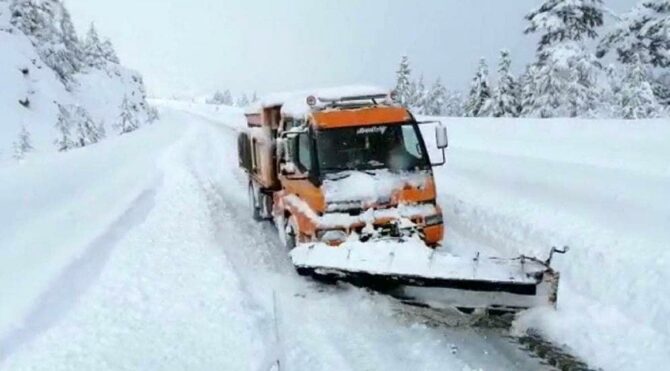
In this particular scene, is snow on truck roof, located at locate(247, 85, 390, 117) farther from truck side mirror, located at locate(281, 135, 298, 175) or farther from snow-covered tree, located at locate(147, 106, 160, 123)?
snow-covered tree, located at locate(147, 106, 160, 123)

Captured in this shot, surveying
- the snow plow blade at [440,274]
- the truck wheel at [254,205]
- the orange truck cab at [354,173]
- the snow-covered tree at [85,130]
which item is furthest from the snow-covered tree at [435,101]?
the snow plow blade at [440,274]

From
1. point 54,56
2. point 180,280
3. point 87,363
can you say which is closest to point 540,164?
point 180,280

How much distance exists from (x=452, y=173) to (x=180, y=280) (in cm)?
979

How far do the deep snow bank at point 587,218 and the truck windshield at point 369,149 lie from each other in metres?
1.88

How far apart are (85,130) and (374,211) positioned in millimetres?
27843

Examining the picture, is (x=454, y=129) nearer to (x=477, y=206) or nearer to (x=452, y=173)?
(x=452, y=173)

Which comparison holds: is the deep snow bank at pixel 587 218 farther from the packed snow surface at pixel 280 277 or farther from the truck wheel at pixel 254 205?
the truck wheel at pixel 254 205

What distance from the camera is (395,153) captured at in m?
8.27

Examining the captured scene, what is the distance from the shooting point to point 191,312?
6348 millimetres

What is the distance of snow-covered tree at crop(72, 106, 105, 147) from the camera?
30.0 metres

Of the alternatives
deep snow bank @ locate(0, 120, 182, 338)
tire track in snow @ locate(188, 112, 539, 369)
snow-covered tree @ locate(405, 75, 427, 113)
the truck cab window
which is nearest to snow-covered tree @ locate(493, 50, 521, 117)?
snow-covered tree @ locate(405, 75, 427, 113)

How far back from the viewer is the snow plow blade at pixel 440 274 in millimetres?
5934

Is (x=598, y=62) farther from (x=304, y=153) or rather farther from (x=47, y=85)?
(x=47, y=85)

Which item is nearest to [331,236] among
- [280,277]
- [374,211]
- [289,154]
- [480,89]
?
[374,211]
